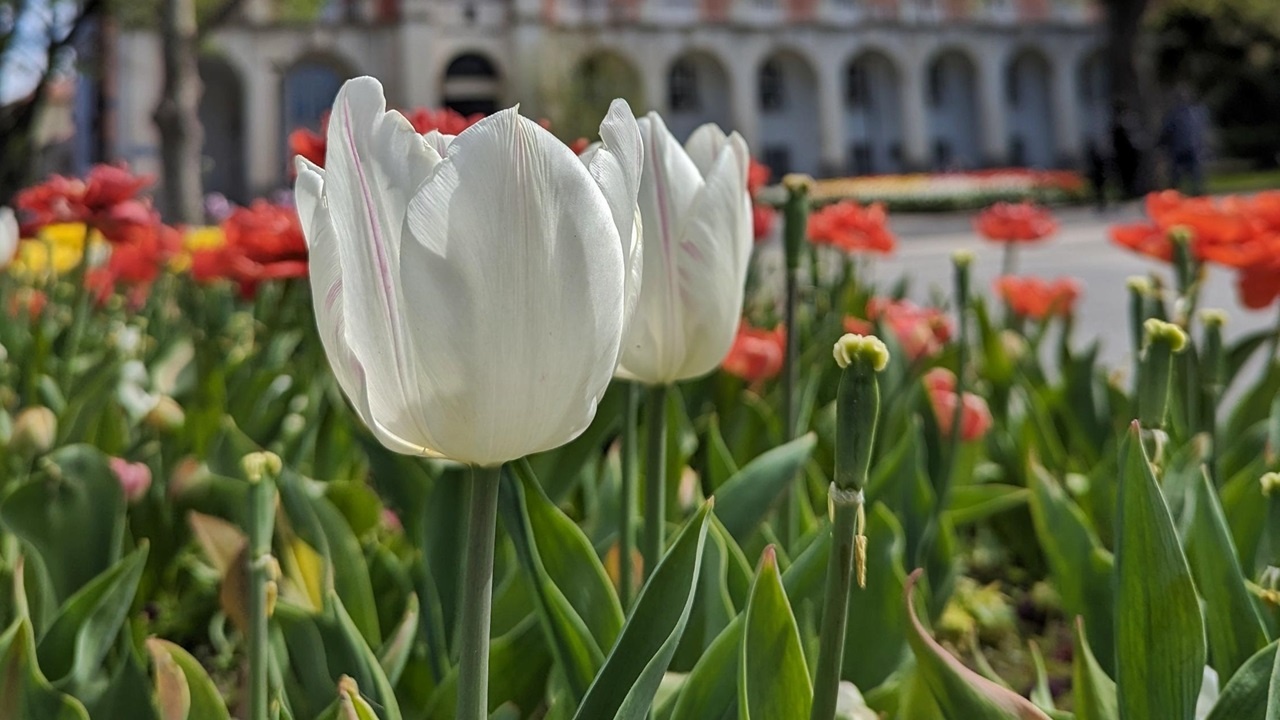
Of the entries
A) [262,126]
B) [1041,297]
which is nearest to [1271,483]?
[1041,297]

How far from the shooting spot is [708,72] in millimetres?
29312

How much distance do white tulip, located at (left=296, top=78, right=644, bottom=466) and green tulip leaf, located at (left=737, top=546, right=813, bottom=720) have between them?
0.18 m

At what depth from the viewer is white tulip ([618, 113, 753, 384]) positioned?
2.20 feet

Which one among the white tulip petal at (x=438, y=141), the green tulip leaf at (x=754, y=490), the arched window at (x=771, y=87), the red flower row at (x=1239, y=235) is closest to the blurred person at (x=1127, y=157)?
the red flower row at (x=1239, y=235)

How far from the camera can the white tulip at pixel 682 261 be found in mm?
669

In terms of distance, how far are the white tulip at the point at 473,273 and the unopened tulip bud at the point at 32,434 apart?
0.97 metres

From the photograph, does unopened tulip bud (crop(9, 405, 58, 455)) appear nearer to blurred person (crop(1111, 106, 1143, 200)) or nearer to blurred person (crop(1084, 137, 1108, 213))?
blurred person (crop(1084, 137, 1108, 213))

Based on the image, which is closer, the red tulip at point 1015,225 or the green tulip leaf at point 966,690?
the green tulip leaf at point 966,690

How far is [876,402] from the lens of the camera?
0.43 meters

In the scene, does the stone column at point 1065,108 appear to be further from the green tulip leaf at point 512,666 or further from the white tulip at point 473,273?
the white tulip at point 473,273

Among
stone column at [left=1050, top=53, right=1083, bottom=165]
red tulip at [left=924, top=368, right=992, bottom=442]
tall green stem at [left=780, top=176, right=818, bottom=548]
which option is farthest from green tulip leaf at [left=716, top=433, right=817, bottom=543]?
stone column at [left=1050, top=53, right=1083, bottom=165]

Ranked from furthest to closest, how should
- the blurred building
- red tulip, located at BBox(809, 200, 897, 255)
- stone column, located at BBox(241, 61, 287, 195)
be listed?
1. the blurred building
2. stone column, located at BBox(241, 61, 287, 195)
3. red tulip, located at BBox(809, 200, 897, 255)

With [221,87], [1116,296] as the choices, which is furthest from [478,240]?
[221,87]

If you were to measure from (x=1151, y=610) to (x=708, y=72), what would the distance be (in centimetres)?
2993
